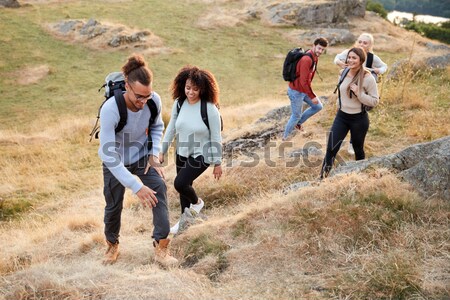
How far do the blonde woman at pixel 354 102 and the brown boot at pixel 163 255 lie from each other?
7.85 feet

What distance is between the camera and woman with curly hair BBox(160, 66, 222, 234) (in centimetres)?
508

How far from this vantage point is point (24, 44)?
26469 mm

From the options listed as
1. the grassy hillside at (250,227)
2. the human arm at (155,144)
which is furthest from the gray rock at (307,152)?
the human arm at (155,144)

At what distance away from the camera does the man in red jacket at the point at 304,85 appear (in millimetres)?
8055

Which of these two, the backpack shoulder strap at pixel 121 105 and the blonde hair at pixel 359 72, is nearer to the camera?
the backpack shoulder strap at pixel 121 105

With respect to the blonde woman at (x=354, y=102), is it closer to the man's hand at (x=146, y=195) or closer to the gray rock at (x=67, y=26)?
the man's hand at (x=146, y=195)

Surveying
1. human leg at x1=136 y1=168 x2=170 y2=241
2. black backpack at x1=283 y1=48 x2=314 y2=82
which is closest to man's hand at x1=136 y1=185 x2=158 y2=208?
human leg at x1=136 y1=168 x2=170 y2=241

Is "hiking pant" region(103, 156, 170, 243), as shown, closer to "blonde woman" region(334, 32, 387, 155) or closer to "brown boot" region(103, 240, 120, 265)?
"brown boot" region(103, 240, 120, 265)

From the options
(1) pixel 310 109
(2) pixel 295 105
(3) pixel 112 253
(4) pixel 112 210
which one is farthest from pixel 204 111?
(1) pixel 310 109

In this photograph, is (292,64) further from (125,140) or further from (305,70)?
(125,140)

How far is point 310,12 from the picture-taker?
111ft

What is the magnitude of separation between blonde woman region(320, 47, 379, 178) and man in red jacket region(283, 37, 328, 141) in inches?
83.8

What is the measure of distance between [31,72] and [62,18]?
9.54 metres

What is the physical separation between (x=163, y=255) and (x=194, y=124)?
1.52 metres
